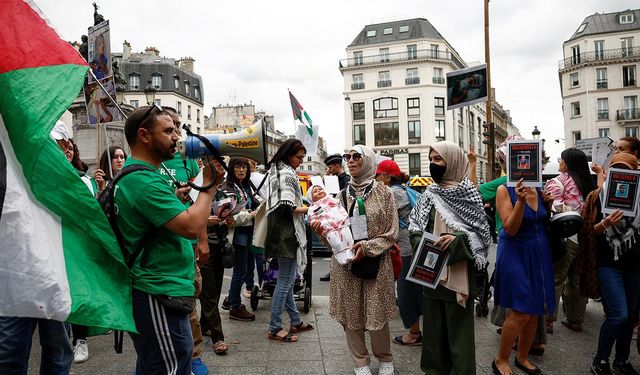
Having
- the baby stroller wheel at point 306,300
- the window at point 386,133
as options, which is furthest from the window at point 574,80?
the baby stroller wheel at point 306,300

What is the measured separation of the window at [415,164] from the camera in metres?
54.3

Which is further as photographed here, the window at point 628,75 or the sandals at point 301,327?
the window at point 628,75

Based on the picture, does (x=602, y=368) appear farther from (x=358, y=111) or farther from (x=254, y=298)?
(x=358, y=111)

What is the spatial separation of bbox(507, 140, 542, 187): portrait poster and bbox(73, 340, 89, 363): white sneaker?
3946 millimetres

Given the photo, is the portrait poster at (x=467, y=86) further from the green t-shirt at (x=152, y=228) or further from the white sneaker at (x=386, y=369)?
the green t-shirt at (x=152, y=228)

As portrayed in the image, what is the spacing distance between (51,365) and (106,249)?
1.30m

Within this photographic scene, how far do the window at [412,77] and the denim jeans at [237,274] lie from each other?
54198mm

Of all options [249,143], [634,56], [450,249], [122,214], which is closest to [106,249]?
[122,214]

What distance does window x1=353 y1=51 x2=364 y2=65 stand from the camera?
59.3 metres

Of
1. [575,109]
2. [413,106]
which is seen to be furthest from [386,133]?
[575,109]

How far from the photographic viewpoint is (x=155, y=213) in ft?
7.07

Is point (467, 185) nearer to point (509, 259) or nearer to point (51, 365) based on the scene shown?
point (509, 259)

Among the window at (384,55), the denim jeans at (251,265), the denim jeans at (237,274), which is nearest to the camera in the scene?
the denim jeans at (237,274)

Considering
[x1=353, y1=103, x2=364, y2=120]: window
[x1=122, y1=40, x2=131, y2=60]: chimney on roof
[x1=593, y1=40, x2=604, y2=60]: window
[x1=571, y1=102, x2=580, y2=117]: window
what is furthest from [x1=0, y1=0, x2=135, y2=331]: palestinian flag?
[x1=122, y1=40, x2=131, y2=60]: chimney on roof
